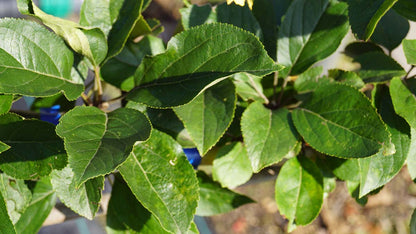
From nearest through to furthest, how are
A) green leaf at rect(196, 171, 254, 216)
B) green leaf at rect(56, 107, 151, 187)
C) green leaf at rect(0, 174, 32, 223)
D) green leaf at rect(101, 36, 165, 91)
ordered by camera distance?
green leaf at rect(56, 107, 151, 187) → green leaf at rect(0, 174, 32, 223) → green leaf at rect(101, 36, 165, 91) → green leaf at rect(196, 171, 254, 216)

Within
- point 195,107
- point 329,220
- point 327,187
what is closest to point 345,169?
point 327,187

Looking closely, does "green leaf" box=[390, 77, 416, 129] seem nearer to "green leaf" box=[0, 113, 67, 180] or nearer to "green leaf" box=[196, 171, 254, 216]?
"green leaf" box=[196, 171, 254, 216]

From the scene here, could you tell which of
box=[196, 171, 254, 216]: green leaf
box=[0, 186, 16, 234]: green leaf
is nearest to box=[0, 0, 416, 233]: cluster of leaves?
box=[0, 186, 16, 234]: green leaf

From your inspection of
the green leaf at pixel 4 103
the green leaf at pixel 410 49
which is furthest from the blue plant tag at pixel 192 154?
the green leaf at pixel 410 49

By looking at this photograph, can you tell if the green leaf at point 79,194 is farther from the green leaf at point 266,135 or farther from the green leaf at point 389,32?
the green leaf at point 389,32

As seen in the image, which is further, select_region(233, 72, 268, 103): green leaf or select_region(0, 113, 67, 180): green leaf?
select_region(233, 72, 268, 103): green leaf

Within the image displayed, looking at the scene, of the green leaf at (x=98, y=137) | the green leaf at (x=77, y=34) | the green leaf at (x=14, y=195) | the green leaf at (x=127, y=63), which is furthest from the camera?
the green leaf at (x=127, y=63)

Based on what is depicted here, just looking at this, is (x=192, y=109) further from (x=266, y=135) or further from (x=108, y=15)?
(x=108, y=15)

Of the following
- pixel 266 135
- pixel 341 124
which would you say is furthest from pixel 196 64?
pixel 341 124
